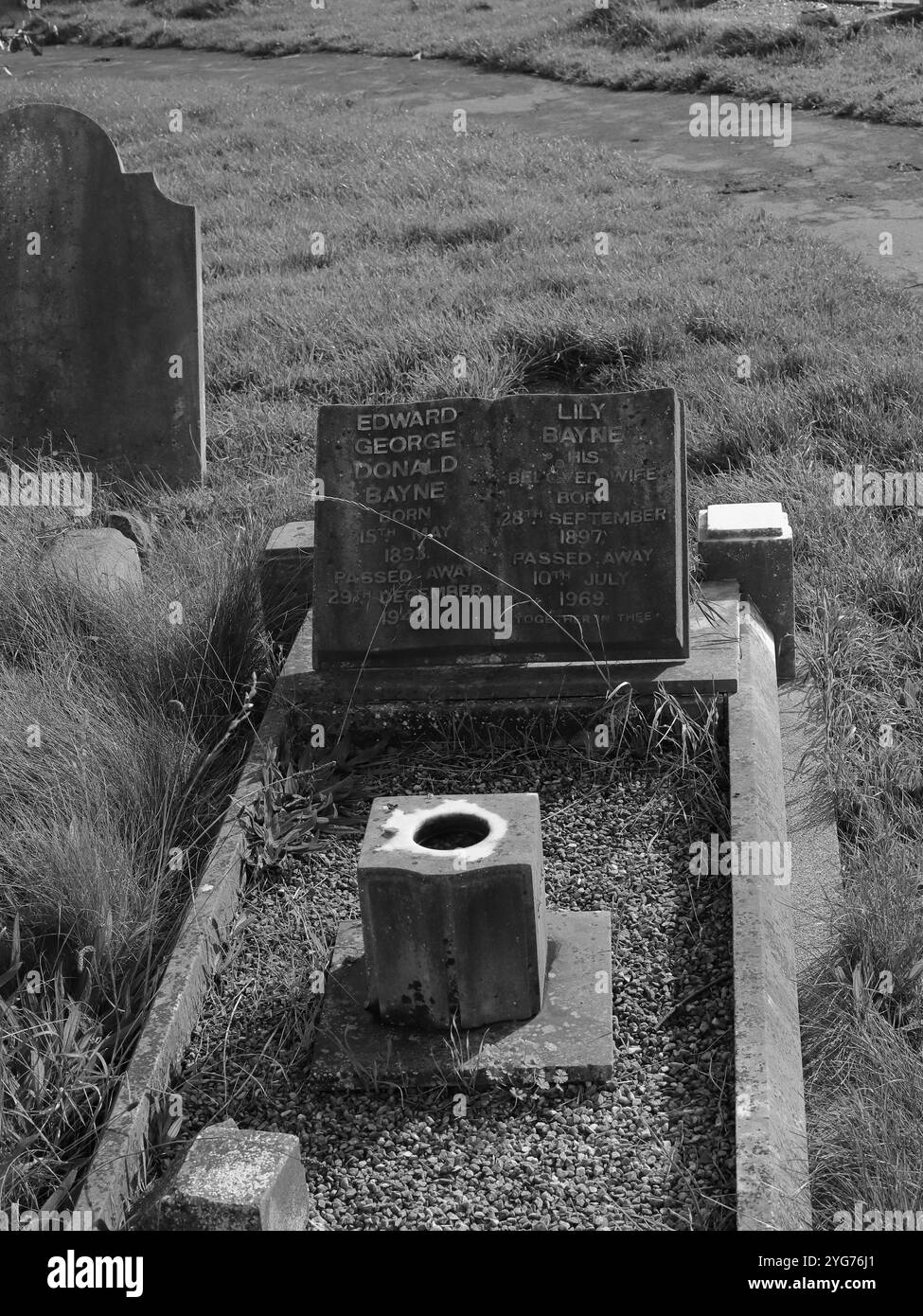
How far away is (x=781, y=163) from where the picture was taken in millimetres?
10031

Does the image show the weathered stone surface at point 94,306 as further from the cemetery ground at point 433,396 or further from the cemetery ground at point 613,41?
the cemetery ground at point 613,41

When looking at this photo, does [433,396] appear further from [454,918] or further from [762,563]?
[454,918]

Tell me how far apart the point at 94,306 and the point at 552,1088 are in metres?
4.58

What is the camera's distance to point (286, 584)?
530cm

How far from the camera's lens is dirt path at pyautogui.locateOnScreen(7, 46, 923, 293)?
888cm

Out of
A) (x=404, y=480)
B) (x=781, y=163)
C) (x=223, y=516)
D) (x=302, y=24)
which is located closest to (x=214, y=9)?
(x=302, y=24)

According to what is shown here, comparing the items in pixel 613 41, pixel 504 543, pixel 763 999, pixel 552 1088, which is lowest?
pixel 552 1088

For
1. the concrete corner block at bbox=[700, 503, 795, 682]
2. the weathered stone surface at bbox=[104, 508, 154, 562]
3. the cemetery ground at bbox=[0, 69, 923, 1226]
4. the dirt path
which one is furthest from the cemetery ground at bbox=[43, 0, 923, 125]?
the weathered stone surface at bbox=[104, 508, 154, 562]

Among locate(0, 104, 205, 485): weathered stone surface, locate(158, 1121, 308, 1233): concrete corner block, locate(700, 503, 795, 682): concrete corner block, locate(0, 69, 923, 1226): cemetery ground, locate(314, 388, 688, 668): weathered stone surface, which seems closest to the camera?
locate(158, 1121, 308, 1233): concrete corner block

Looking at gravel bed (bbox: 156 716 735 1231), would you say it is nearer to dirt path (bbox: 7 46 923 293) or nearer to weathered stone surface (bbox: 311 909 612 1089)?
weathered stone surface (bbox: 311 909 612 1089)

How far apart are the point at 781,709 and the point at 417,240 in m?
5.15

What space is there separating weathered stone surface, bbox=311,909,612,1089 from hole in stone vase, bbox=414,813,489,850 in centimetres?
37

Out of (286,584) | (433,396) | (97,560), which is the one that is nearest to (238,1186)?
(286,584)
